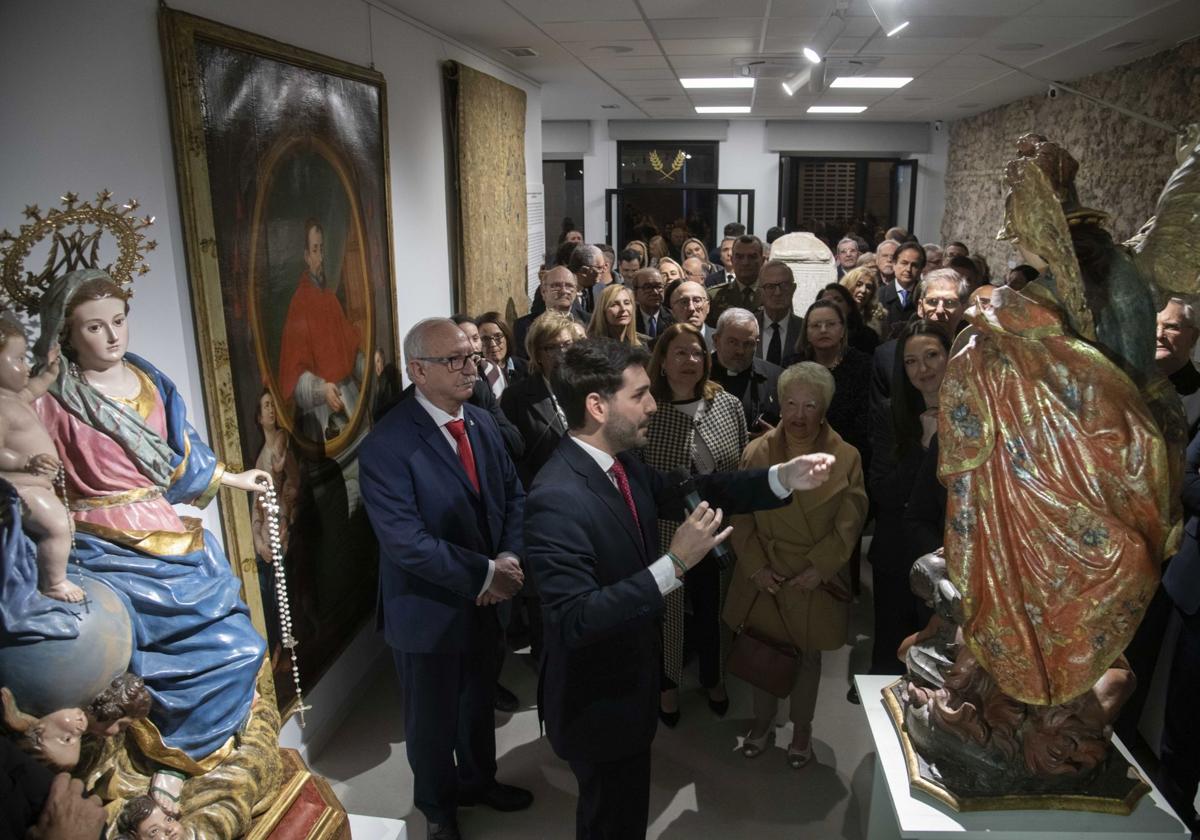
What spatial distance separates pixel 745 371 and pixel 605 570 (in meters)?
2.29

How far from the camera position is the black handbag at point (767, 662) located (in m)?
3.50

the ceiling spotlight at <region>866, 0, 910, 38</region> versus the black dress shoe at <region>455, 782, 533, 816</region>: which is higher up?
the ceiling spotlight at <region>866, 0, 910, 38</region>

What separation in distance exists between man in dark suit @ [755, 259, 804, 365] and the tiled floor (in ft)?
6.92

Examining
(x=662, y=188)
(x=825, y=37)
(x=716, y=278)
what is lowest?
(x=716, y=278)

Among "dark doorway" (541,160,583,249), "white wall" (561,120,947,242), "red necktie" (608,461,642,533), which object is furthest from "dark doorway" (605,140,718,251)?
"red necktie" (608,461,642,533)

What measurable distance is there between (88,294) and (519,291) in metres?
5.57

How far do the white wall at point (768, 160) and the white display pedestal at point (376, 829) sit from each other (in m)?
12.3

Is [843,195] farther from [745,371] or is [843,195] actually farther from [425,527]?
[425,527]

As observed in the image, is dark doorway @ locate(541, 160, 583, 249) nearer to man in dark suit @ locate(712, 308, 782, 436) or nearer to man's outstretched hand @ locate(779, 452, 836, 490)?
man in dark suit @ locate(712, 308, 782, 436)

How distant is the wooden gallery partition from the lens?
551 cm

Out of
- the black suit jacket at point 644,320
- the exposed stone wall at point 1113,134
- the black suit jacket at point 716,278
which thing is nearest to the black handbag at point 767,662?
the black suit jacket at point 644,320

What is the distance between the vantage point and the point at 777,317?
5.50 metres

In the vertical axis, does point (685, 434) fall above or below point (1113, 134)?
below

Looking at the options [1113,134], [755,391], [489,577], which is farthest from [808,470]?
[1113,134]
